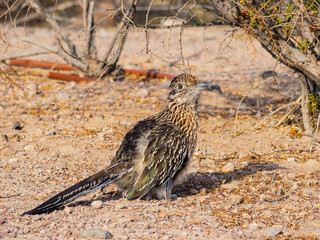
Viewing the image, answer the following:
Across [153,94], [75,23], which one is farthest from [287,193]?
[75,23]

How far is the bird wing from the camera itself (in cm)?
525

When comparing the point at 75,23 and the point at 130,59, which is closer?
the point at 130,59

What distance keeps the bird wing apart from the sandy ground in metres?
0.19

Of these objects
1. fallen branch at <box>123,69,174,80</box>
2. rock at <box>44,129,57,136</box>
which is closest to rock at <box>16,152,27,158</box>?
rock at <box>44,129,57,136</box>

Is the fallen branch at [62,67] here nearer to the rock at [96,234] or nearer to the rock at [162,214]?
the rock at [162,214]

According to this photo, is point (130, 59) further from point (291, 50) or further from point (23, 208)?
point (23, 208)

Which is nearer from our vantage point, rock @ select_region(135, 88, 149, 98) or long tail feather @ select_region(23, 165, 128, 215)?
long tail feather @ select_region(23, 165, 128, 215)

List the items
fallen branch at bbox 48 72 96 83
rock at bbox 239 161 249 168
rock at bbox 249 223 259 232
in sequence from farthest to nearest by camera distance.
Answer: fallen branch at bbox 48 72 96 83 < rock at bbox 239 161 249 168 < rock at bbox 249 223 259 232

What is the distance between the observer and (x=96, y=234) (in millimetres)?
4254

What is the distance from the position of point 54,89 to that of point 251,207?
531 centimetres

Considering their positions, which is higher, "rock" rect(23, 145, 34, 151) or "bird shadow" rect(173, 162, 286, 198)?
"rock" rect(23, 145, 34, 151)

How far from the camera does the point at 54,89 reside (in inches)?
375

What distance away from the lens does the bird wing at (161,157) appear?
5.25m

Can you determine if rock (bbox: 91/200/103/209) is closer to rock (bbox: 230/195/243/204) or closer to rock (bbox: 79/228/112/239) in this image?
rock (bbox: 79/228/112/239)
